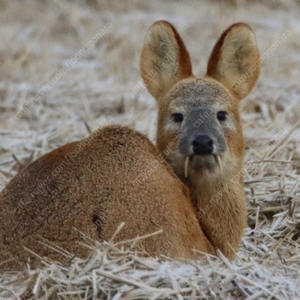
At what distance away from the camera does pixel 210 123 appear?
22.3 feet

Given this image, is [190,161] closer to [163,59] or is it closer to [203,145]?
[203,145]

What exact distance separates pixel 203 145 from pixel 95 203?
0.95m

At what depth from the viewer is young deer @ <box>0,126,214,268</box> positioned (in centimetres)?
610

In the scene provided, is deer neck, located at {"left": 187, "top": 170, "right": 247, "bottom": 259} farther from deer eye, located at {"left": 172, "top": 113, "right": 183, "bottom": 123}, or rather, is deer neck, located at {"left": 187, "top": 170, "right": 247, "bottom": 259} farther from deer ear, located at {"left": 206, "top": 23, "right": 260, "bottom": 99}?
deer ear, located at {"left": 206, "top": 23, "right": 260, "bottom": 99}

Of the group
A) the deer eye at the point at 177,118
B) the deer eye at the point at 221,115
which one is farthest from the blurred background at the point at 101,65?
the deer eye at the point at 221,115

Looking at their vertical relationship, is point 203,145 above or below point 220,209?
above

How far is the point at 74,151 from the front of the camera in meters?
6.53

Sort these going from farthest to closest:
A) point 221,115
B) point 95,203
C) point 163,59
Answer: point 163,59 → point 221,115 → point 95,203

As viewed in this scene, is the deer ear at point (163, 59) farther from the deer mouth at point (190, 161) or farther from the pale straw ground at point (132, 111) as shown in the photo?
the pale straw ground at point (132, 111)

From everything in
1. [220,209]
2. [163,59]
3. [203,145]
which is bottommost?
[220,209]

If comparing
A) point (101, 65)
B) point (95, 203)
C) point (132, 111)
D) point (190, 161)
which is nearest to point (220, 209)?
point (190, 161)

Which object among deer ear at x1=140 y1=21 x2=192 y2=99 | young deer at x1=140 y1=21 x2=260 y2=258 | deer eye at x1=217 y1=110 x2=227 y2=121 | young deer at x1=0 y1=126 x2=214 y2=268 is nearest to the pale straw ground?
young deer at x1=0 y1=126 x2=214 y2=268

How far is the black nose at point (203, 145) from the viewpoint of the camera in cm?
659

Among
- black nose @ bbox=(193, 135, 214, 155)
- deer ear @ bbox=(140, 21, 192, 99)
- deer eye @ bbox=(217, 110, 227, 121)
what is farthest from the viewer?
deer ear @ bbox=(140, 21, 192, 99)
